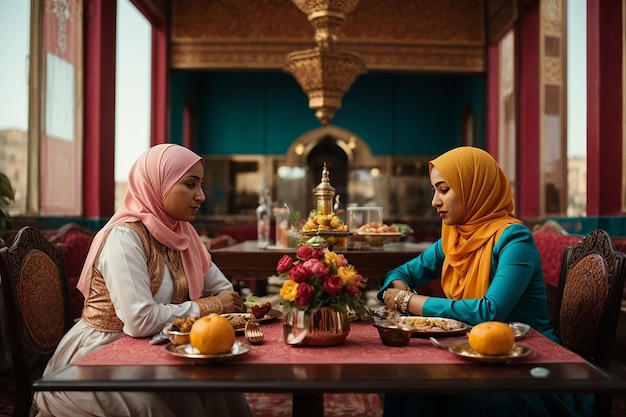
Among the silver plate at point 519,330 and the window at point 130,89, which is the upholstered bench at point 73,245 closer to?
the window at point 130,89

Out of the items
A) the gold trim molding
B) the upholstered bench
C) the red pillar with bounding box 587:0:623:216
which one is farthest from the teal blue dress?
the gold trim molding

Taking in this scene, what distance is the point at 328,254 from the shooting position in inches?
70.0

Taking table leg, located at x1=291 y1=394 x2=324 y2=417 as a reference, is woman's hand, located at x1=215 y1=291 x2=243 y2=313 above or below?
above

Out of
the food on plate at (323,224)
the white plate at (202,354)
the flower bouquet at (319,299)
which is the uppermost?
the food on plate at (323,224)

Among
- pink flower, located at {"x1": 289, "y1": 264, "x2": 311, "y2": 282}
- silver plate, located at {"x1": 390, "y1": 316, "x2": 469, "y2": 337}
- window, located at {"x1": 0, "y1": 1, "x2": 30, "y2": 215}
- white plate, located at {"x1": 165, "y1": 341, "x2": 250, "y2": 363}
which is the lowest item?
white plate, located at {"x1": 165, "y1": 341, "x2": 250, "y2": 363}

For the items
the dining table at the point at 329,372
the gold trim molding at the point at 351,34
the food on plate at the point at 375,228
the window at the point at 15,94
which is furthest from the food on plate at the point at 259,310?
the gold trim molding at the point at 351,34

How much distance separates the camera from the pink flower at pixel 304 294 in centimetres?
170

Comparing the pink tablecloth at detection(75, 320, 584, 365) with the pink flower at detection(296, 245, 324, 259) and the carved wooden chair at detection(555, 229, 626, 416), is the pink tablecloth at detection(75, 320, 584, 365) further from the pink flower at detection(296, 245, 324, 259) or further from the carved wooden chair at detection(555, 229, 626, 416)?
the carved wooden chair at detection(555, 229, 626, 416)

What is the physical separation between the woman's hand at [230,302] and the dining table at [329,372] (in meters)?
0.50

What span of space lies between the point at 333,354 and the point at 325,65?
5.19 m

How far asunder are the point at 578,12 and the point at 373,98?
6.45 metres

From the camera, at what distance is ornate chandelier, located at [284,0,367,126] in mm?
6145

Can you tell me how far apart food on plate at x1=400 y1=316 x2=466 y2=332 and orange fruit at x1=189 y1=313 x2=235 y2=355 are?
0.59m

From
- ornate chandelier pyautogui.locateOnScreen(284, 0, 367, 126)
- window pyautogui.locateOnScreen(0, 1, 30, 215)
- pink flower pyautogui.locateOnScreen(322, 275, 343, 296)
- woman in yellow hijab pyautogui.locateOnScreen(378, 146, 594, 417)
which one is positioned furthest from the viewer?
ornate chandelier pyautogui.locateOnScreen(284, 0, 367, 126)
